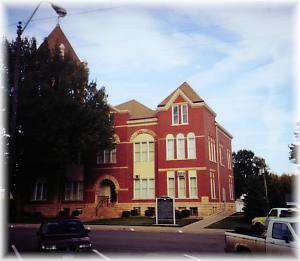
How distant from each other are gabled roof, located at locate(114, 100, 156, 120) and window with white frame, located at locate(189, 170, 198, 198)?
8.69 meters

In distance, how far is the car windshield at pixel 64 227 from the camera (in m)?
14.5

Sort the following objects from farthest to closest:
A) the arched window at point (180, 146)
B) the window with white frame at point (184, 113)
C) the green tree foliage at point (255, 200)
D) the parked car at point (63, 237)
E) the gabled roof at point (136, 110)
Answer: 1. the gabled roof at point (136, 110)
2. the window with white frame at point (184, 113)
3. the arched window at point (180, 146)
4. the green tree foliage at point (255, 200)
5. the parked car at point (63, 237)

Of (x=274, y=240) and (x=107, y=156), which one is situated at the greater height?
(x=107, y=156)

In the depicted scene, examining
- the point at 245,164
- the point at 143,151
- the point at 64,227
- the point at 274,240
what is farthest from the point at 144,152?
the point at 245,164

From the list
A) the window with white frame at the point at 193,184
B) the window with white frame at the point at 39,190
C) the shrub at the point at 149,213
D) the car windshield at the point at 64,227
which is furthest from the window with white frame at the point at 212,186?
the car windshield at the point at 64,227

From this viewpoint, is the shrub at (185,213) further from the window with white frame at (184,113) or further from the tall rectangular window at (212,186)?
the window with white frame at (184,113)

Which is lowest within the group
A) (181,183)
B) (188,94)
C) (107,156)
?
(181,183)

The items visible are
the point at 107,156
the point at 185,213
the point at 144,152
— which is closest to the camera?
the point at 185,213

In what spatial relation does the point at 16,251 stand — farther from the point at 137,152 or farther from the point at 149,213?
the point at 137,152

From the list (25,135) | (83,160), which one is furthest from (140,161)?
(25,135)

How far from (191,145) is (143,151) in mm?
6126

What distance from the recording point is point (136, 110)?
4894 centimetres

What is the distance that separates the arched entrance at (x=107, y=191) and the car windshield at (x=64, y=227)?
101 feet

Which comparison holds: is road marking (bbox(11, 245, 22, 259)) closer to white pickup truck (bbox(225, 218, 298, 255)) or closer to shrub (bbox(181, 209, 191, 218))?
white pickup truck (bbox(225, 218, 298, 255))
